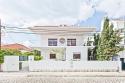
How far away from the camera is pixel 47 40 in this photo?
43.4 m

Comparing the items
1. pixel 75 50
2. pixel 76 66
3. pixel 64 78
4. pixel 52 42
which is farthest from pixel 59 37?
pixel 64 78

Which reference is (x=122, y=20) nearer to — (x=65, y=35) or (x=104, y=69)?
(x=65, y=35)

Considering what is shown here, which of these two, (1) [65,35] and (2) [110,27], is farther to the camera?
(1) [65,35]

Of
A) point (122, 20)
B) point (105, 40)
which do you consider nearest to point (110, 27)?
point (105, 40)

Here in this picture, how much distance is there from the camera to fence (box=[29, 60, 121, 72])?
32.1 meters

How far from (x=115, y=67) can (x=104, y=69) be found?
4.39ft

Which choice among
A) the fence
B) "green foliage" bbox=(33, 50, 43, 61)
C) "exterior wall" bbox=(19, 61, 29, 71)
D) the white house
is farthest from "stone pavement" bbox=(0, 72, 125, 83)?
the white house

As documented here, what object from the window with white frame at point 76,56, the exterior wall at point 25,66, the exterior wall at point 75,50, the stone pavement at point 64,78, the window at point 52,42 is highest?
the window at point 52,42

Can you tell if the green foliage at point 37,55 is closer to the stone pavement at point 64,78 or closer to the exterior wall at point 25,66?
the exterior wall at point 25,66

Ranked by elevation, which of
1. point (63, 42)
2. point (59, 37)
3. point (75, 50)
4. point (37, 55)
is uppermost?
point (59, 37)

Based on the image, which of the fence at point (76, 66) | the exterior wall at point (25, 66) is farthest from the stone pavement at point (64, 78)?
the exterior wall at point (25, 66)

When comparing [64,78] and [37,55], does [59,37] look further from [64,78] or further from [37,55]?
[64,78]

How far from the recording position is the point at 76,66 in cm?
3225

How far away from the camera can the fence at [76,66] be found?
3206 cm
